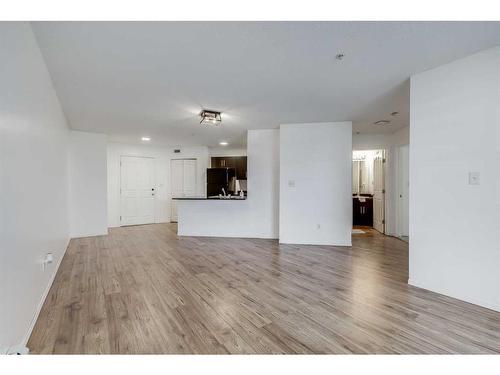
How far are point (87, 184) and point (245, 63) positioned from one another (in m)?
4.77

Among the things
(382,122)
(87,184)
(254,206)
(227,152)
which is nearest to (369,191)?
(382,122)

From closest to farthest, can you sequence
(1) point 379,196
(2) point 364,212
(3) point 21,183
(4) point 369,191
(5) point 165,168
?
1. (3) point 21,183
2. (1) point 379,196
3. (2) point 364,212
4. (4) point 369,191
5. (5) point 165,168

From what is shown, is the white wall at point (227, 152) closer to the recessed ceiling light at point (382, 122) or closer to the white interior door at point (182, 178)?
the white interior door at point (182, 178)

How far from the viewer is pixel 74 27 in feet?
5.75

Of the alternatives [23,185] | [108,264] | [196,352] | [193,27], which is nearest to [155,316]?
[196,352]

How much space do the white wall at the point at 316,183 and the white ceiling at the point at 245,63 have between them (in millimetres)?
645

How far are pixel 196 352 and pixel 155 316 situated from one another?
2.09ft

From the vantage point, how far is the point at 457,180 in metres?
2.29

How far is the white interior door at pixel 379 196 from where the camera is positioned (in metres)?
5.59

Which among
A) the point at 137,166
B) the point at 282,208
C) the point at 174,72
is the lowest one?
the point at 282,208

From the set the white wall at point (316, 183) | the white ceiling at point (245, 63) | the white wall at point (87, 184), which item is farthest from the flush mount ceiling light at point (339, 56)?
the white wall at point (87, 184)

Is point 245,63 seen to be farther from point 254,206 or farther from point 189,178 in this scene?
point 189,178

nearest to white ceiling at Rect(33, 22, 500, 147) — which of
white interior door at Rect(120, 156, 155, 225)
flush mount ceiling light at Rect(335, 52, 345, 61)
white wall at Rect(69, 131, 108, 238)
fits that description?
flush mount ceiling light at Rect(335, 52, 345, 61)
